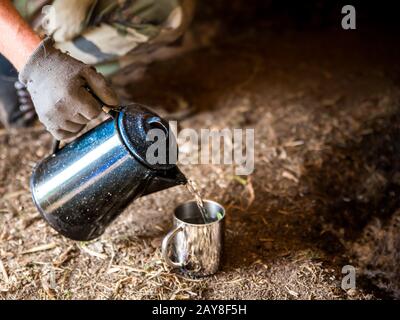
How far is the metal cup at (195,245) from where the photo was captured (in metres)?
1.78

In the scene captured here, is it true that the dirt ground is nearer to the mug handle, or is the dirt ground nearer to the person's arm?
the mug handle

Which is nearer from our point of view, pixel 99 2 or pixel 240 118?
pixel 99 2

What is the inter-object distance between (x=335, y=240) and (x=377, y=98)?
1377 mm

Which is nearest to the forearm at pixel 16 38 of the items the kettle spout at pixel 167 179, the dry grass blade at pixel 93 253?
the kettle spout at pixel 167 179

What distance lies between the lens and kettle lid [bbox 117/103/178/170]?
5.46 ft

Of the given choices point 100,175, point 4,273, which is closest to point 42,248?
point 4,273

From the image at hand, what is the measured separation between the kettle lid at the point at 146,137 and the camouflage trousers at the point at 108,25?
103 cm

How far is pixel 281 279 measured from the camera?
6.28ft

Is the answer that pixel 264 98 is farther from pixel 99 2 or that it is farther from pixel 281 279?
pixel 281 279

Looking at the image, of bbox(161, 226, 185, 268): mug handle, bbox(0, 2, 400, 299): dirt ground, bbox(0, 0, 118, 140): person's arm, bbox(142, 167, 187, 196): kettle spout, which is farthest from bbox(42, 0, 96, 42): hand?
bbox(161, 226, 185, 268): mug handle

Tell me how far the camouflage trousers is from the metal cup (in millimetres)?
1150

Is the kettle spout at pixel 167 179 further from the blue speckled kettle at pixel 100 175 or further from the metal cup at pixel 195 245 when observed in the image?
the metal cup at pixel 195 245

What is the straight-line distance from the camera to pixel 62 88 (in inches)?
67.1
